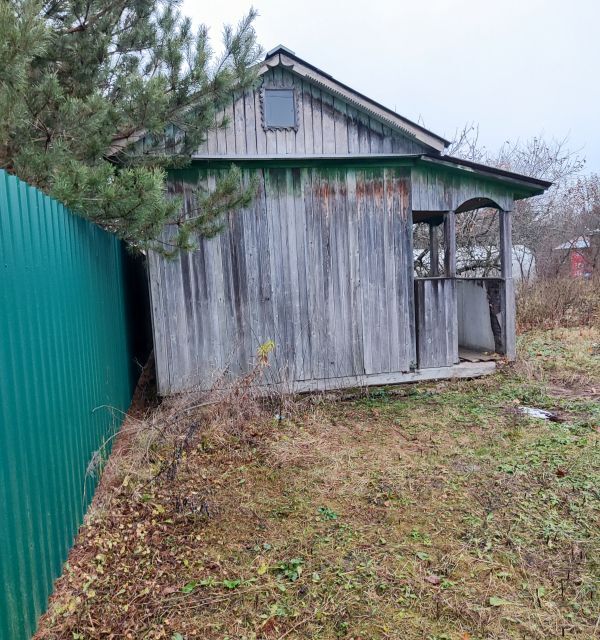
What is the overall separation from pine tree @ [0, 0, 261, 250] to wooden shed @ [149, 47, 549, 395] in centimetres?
50

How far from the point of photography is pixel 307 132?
5793mm

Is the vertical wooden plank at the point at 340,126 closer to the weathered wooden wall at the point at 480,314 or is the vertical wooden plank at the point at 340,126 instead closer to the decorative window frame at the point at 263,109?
the decorative window frame at the point at 263,109

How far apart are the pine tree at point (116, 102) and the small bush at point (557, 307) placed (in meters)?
8.80

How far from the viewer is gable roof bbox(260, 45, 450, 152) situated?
555 cm

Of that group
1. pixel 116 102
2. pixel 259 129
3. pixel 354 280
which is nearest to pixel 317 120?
pixel 259 129

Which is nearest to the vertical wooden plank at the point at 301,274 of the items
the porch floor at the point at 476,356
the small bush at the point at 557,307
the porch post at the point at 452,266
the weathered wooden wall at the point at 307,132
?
the weathered wooden wall at the point at 307,132

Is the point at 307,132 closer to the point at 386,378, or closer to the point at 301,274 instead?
the point at 301,274

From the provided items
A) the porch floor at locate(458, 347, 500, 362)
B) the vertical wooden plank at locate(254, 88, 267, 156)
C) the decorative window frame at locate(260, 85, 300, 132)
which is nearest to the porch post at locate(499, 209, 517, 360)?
the porch floor at locate(458, 347, 500, 362)

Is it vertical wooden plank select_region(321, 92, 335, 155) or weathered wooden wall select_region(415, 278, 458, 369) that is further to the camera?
weathered wooden wall select_region(415, 278, 458, 369)

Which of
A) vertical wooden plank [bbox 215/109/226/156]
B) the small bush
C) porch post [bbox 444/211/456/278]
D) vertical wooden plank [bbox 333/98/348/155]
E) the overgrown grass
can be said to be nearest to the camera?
the overgrown grass

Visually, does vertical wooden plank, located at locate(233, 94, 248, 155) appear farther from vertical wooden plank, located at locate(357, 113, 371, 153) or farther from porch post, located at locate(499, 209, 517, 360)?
porch post, located at locate(499, 209, 517, 360)

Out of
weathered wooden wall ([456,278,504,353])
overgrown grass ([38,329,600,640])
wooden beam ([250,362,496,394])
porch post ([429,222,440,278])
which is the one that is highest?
porch post ([429,222,440,278])

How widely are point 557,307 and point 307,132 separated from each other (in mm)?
8613

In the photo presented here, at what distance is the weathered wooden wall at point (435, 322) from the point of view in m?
6.42
